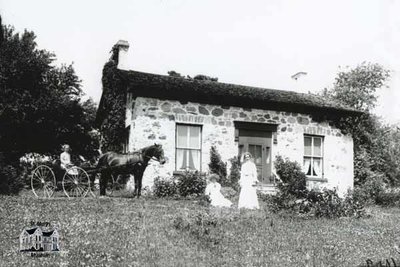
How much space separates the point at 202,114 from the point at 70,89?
14.4m

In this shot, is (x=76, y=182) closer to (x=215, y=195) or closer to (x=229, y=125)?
(x=215, y=195)

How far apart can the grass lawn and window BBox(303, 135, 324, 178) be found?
8078 millimetres

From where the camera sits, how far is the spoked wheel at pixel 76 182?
1484 centimetres

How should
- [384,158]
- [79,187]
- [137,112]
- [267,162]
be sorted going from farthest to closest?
[384,158]
[267,162]
[137,112]
[79,187]

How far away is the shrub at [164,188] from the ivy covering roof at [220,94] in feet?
10.2

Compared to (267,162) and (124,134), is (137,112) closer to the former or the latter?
(124,134)

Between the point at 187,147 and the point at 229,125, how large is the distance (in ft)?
6.38

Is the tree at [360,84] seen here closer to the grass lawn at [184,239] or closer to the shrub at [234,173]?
the shrub at [234,173]

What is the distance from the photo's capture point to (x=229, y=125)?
19.0 metres

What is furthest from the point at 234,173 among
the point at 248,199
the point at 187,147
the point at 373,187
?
the point at 373,187

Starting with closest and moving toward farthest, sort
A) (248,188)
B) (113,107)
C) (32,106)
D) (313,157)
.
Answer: (248,188) → (113,107) → (313,157) → (32,106)

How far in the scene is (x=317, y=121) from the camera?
20.7 meters

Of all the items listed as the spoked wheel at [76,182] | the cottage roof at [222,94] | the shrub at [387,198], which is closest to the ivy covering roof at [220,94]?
the cottage roof at [222,94]

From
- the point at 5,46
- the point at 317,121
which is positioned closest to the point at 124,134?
the point at 317,121
